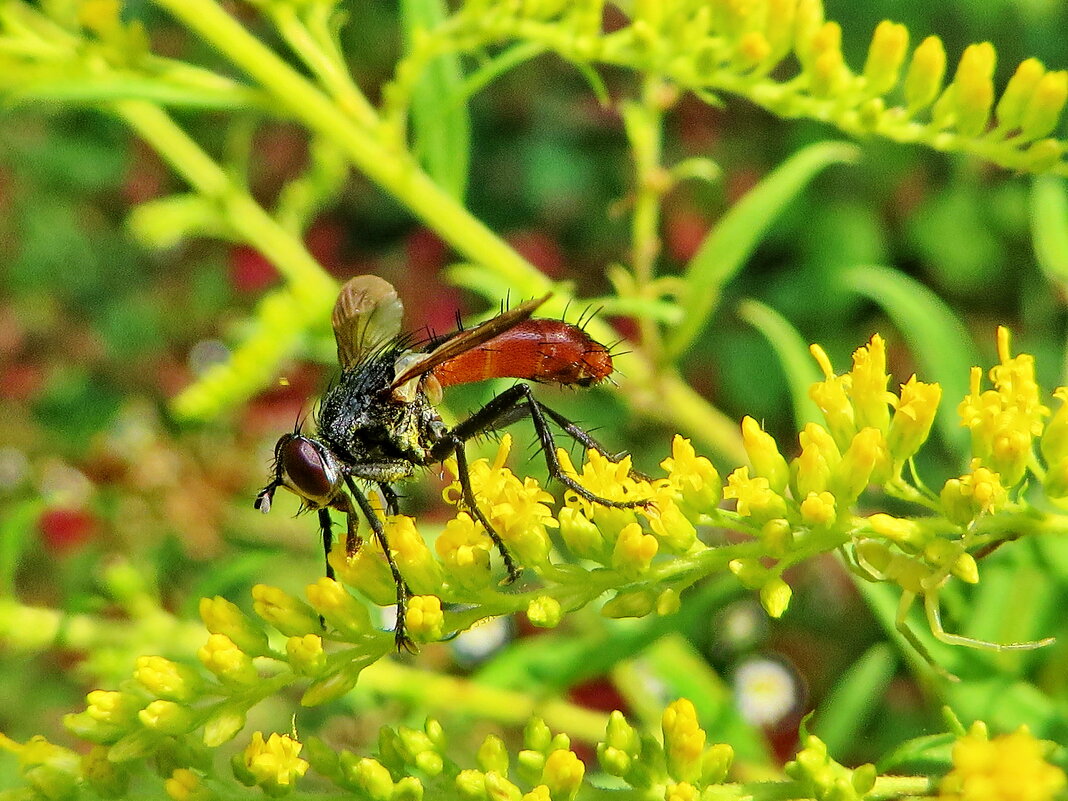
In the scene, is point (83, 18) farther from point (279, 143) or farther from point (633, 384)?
point (279, 143)

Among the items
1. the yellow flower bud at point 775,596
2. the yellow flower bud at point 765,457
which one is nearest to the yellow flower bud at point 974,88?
the yellow flower bud at point 765,457

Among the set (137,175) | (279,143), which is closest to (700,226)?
(279,143)

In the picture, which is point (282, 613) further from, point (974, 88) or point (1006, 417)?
point (974, 88)

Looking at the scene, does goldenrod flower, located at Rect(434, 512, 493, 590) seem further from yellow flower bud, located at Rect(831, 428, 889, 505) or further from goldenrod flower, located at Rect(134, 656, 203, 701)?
yellow flower bud, located at Rect(831, 428, 889, 505)

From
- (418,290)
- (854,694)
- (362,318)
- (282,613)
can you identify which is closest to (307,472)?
(282,613)

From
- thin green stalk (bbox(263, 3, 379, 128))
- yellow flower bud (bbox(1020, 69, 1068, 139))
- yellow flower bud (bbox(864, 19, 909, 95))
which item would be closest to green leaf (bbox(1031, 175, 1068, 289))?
yellow flower bud (bbox(1020, 69, 1068, 139))

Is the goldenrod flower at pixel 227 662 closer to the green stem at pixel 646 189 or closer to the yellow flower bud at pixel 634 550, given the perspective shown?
the yellow flower bud at pixel 634 550
